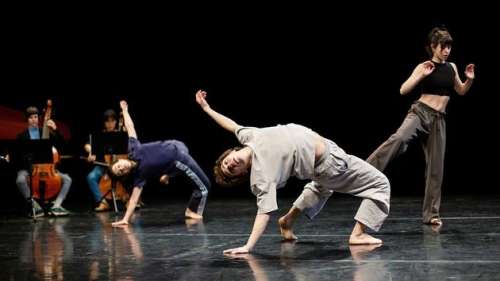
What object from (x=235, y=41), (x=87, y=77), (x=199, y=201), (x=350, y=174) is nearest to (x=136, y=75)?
(x=87, y=77)

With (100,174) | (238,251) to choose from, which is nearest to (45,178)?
(100,174)

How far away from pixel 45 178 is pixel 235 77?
2.72 meters

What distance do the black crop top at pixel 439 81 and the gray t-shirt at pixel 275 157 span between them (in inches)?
47.4

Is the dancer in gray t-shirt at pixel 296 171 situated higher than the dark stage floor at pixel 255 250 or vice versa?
the dancer in gray t-shirt at pixel 296 171

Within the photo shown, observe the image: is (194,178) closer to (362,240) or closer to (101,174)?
(101,174)

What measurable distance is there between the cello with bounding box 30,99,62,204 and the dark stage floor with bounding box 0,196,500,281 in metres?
0.86

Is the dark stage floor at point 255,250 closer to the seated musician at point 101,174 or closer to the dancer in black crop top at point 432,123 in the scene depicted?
the dancer in black crop top at point 432,123

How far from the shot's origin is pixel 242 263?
333cm

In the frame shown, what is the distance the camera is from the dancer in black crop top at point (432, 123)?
14.5 feet

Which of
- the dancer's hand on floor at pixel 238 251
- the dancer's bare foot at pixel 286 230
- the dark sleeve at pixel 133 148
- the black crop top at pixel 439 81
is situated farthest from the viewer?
the dark sleeve at pixel 133 148

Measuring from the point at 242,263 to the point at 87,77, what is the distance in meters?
5.65

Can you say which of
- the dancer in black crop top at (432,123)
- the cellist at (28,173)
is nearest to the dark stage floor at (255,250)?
the dancer in black crop top at (432,123)

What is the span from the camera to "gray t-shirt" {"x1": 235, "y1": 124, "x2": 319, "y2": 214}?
11.2ft

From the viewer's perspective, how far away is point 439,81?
4.46 m
